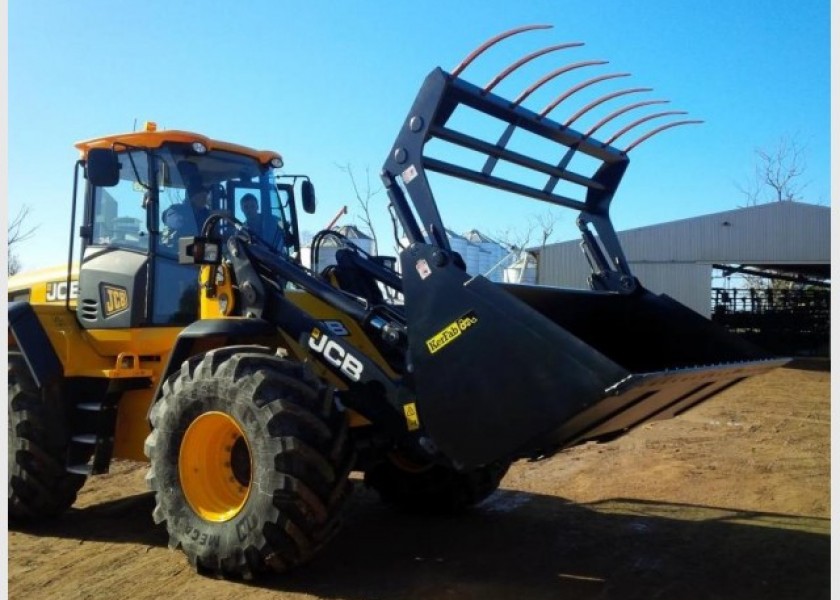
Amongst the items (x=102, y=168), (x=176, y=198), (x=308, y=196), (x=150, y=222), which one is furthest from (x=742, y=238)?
(x=102, y=168)

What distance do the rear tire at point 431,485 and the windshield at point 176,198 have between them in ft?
6.42

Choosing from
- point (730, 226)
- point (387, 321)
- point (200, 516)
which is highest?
point (730, 226)

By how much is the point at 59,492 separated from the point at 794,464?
22.2ft

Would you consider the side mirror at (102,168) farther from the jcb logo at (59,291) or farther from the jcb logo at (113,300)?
the jcb logo at (59,291)

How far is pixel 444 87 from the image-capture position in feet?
14.5

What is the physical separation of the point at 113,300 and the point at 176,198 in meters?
0.87

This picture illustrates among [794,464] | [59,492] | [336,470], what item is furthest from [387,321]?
[794,464]

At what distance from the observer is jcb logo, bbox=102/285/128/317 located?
589 cm

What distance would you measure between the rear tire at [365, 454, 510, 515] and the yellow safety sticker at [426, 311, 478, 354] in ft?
6.39

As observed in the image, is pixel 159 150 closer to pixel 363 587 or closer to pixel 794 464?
pixel 363 587

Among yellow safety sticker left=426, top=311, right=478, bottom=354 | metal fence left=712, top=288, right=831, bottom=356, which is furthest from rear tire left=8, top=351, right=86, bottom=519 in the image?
metal fence left=712, top=288, right=831, bottom=356

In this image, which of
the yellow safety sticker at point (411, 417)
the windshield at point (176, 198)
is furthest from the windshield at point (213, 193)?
the yellow safety sticker at point (411, 417)

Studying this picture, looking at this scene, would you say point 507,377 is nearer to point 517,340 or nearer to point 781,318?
point 517,340

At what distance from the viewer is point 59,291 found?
6629 mm
